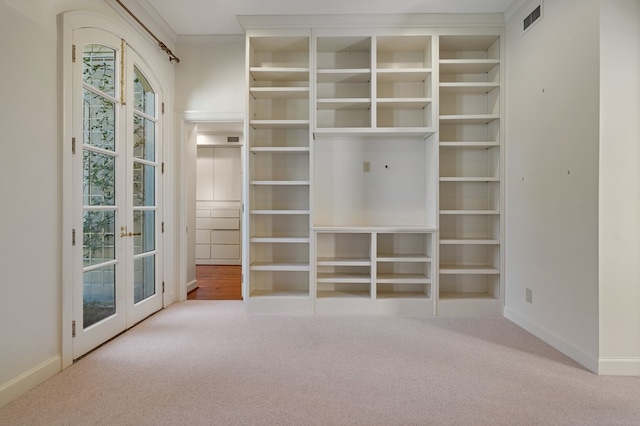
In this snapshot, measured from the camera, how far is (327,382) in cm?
223

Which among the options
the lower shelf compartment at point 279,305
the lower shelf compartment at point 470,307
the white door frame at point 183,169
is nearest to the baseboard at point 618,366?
the lower shelf compartment at point 470,307

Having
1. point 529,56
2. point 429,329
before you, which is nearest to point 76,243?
point 429,329

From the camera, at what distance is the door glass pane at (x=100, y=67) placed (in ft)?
8.74

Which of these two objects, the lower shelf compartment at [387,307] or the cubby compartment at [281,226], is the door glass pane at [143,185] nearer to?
the cubby compartment at [281,226]

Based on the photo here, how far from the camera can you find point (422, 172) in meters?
3.96

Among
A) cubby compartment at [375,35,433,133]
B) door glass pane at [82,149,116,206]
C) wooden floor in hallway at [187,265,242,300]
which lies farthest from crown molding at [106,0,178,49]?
wooden floor in hallway at [187,265,242,300]

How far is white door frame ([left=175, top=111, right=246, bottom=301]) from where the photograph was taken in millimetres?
4074

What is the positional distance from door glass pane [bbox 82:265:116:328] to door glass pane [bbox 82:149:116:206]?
0.56m

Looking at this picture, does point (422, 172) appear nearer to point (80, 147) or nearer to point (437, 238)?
point (437, 238)

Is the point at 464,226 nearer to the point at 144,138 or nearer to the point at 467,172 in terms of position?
the point at 467,172

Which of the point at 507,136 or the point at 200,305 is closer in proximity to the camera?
the point at 507,136

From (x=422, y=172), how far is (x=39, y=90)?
3.43 meters

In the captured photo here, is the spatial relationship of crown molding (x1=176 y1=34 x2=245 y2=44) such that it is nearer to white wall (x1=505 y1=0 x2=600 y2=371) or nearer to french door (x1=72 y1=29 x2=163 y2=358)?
french door (x1=72 y1=29 x2=163 y2=358)

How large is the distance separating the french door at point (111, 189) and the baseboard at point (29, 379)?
0.19 metres
